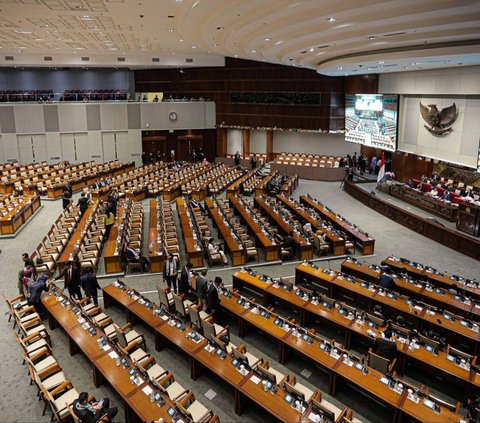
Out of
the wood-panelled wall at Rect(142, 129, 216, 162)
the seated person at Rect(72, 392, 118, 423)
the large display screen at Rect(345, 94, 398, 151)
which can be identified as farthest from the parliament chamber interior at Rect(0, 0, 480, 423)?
the wood-panelled wall at Rect(142, 129, 216, 162)

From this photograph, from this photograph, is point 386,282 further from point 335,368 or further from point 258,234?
point 258,234

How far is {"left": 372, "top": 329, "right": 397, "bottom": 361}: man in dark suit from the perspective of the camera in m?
7.13

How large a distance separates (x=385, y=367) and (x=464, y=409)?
1.43 m

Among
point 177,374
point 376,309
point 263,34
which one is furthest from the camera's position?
point 263,34

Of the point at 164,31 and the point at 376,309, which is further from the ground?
the point at 164,31

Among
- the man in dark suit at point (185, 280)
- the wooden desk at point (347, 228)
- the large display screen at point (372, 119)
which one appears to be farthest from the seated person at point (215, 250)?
the large display screen at point (372, 119)

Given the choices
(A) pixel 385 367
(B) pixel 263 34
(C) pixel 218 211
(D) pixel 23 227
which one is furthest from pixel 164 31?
(A) pixel 385 367

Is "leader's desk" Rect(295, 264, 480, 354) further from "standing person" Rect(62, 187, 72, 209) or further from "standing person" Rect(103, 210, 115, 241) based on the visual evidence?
"standing person" Rect(62, 187, 72, 209)

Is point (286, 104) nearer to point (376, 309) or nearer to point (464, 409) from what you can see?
point (376, 309)

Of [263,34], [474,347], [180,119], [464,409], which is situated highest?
[263,34]

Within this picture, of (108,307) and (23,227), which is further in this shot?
(23,227)

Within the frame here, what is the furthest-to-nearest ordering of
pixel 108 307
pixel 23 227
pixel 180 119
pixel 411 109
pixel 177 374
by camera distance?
pixel 180 119 → pixel 411 109 → pixel 23 227 → pixel 108 307 → pixel 177 374

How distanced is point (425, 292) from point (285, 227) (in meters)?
6.26

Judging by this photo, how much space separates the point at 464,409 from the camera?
265 inches
